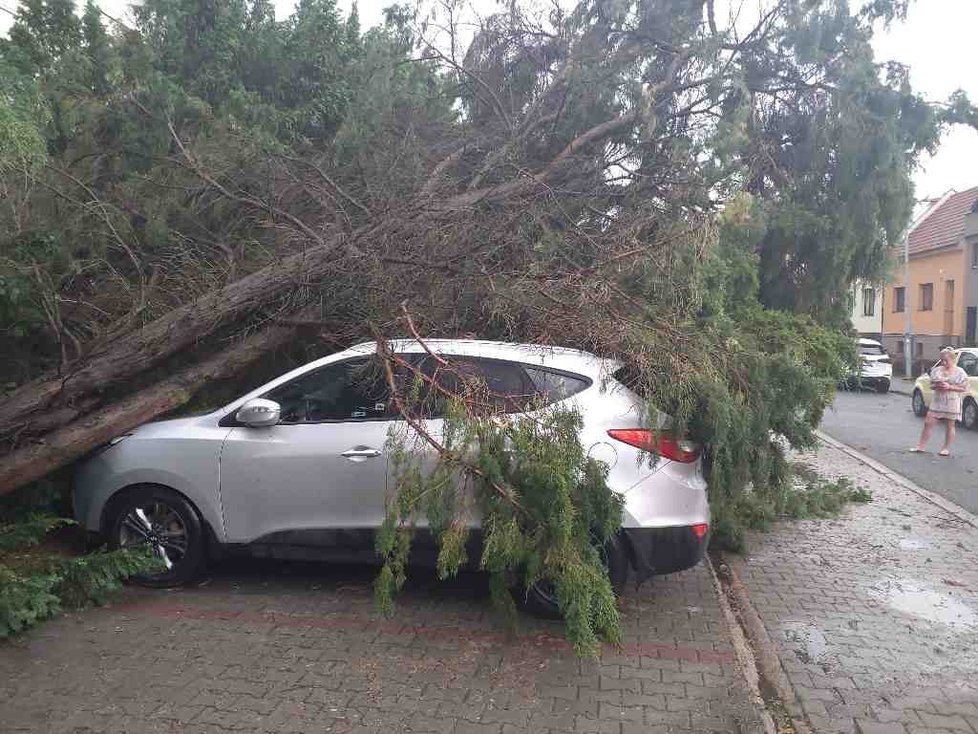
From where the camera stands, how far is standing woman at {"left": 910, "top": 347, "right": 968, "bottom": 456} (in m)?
12.2

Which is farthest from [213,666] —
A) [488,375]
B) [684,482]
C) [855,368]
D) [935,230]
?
[935,230]

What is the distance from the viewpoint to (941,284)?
34969 millimetres

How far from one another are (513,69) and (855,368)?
15.0 feet

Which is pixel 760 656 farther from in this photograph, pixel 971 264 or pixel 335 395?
pixel 971 264

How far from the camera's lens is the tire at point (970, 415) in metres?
15.7

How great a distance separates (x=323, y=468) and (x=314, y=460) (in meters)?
0.07

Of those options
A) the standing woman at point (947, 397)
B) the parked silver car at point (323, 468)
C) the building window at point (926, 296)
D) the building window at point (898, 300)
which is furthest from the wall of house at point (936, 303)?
the parked silver car at point (323, 468)

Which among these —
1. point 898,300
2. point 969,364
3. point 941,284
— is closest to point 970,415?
point 969,364

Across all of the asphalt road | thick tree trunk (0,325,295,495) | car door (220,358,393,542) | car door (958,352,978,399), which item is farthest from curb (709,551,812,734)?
car door (958,352,978,399)

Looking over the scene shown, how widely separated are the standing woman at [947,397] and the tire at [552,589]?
9.01 metres

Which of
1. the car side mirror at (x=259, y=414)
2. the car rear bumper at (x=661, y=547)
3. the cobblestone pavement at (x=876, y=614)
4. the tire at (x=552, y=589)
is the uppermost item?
the car side mirror at (x=259, y=414)

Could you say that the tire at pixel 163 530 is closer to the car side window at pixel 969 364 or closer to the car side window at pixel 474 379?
the car side window at pixel 474 379

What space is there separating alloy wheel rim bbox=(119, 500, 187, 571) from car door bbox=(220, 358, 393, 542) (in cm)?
38

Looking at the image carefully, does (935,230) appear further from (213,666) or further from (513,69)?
(213,666)
